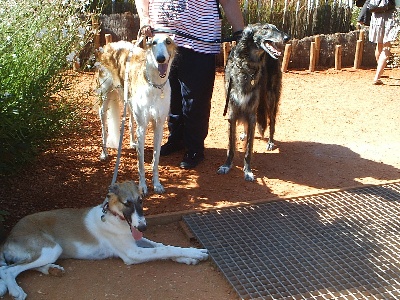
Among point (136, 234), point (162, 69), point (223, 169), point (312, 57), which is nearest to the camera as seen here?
point (136, 234)

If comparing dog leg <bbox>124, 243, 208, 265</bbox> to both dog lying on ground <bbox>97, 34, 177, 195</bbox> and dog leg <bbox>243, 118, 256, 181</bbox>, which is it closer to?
dog lying on ground <bbox>97, 34, 177, 195</bbox>

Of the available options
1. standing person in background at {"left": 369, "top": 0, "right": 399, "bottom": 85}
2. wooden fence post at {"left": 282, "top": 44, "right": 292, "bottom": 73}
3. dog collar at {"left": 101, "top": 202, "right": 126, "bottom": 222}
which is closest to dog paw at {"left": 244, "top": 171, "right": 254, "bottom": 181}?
dog collar at {"left": 101, "top": 202, "right": 126, "bottom": 222}

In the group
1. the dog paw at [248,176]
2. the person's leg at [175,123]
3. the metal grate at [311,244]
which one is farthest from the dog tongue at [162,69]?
the dog paw at [248,176]

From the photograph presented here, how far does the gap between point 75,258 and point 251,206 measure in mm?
1767

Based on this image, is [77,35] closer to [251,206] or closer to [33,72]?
[33,72]

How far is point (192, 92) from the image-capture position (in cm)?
567

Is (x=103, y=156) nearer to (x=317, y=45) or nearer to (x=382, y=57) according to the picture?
(x=382, y=57)

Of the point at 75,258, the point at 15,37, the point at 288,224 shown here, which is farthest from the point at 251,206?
the point at 15,37

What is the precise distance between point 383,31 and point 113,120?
592 cm

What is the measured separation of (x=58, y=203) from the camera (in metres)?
4.95

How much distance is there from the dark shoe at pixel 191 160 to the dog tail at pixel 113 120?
2.87ft

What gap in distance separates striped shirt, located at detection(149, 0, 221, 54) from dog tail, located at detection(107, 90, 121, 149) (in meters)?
0.99

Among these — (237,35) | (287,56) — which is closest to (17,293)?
(237,35)

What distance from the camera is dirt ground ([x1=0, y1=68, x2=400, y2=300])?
376 cm
